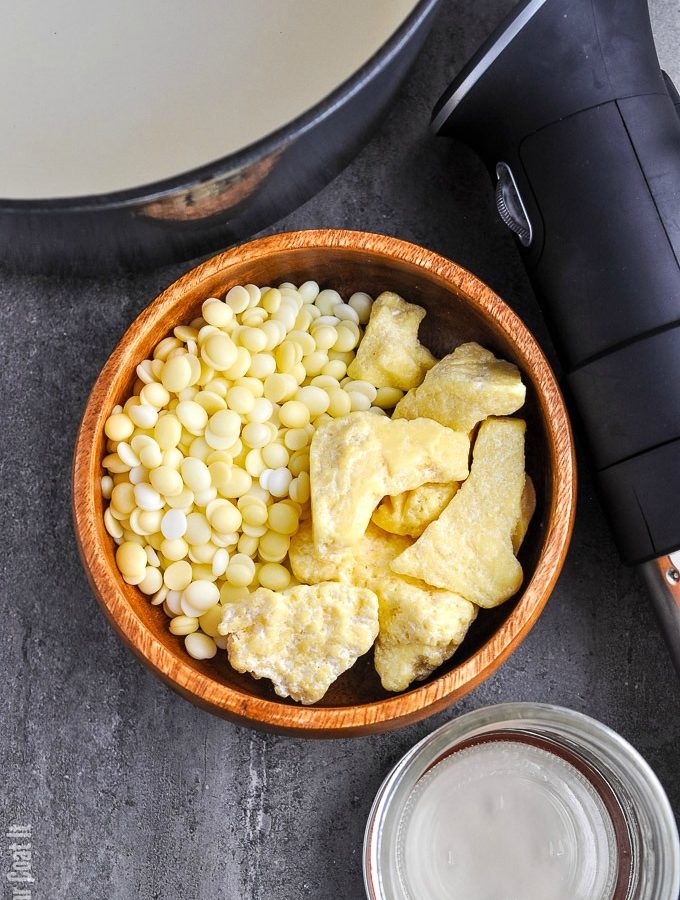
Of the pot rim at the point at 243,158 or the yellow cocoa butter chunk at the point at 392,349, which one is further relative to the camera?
the yellow cocoa butter chunk at the point at 392,349

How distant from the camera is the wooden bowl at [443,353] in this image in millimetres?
707

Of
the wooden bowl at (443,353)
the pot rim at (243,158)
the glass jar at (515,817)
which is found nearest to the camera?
the pot rim at (243,158)

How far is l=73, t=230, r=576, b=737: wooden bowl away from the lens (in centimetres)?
71

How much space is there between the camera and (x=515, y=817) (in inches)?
33.1

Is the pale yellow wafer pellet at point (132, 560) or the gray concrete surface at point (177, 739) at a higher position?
the pale yellow wafer pellet at point (132, 560)

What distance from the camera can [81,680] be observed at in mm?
852

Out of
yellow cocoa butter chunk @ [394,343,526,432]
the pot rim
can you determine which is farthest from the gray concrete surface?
the pot rim

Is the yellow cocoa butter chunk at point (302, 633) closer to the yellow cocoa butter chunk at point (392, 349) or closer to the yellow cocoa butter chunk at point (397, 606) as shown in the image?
the yellow cocoa butter chunk at point (397, 606)

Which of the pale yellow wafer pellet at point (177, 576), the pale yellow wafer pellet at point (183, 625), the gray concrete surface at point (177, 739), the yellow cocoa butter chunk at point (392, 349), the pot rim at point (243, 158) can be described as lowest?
the gray concrete surface at point (177, 739)

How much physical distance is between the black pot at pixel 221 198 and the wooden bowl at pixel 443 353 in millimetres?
51

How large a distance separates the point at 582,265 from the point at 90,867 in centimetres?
66

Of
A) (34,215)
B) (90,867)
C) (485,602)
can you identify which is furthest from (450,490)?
(90,867)

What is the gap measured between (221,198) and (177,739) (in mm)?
479

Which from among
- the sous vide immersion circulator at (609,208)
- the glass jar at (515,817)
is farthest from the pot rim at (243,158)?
the glass jar at (515,817)
